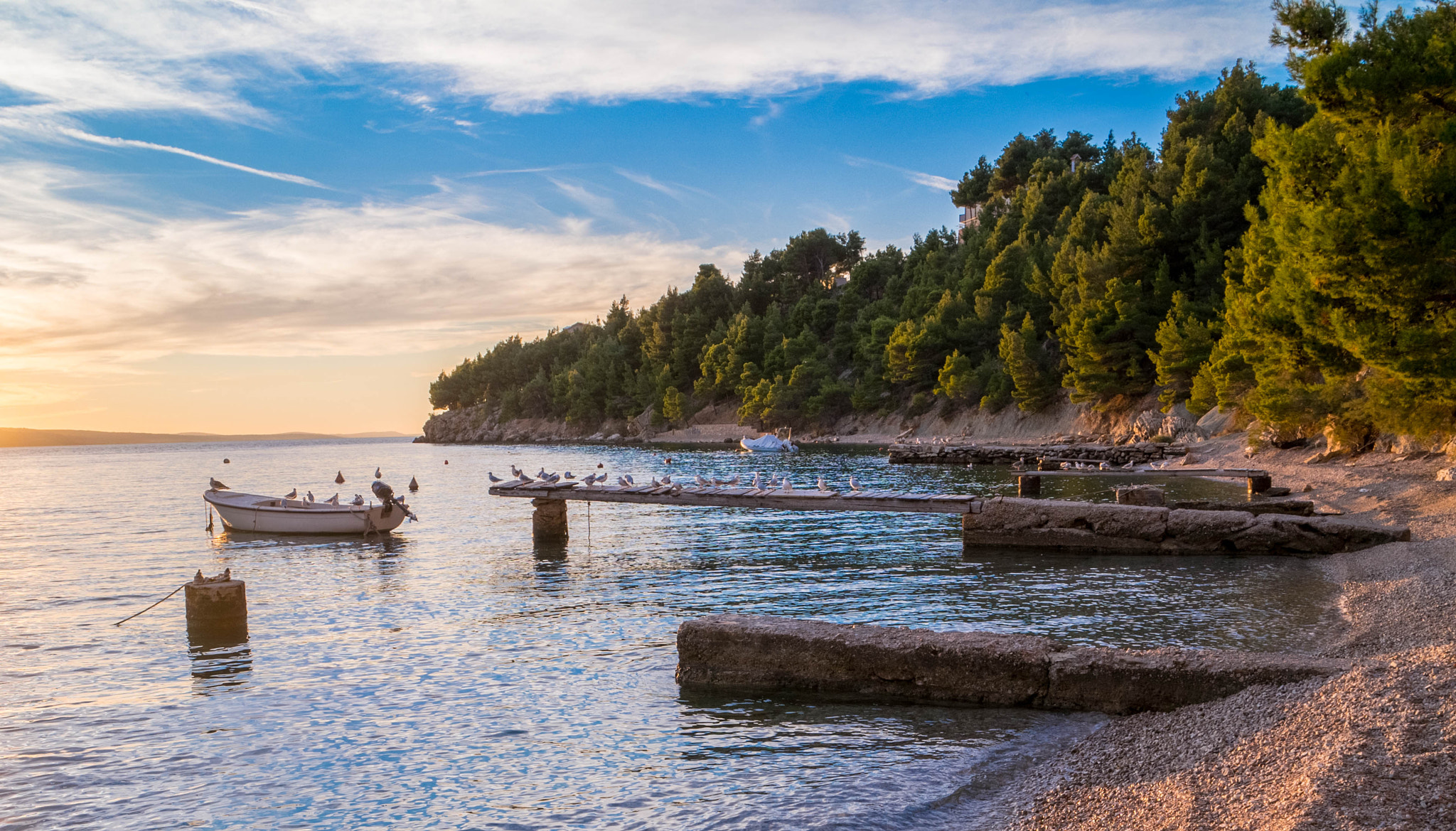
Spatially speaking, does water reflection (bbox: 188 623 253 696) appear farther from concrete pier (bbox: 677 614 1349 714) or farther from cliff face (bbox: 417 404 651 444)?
cliff face (bbox: 417 404 651 444)

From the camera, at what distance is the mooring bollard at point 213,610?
14.1m

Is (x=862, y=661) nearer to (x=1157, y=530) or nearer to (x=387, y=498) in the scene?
(x=1157, y=530)

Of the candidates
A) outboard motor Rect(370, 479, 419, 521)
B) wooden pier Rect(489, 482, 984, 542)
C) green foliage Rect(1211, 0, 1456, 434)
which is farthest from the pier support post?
green foliage Rect(1211, 0, 1456, 434)

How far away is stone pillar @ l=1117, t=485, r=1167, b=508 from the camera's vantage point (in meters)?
24.3

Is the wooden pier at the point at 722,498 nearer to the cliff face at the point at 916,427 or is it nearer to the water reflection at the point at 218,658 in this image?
the water reflection at the point at 218,658

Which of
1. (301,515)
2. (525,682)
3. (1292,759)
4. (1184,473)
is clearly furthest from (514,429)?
(1292,759)

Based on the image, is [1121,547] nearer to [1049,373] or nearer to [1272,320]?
[1272,320]

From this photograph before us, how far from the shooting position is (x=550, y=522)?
25219 millimetres

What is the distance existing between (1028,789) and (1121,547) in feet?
46.6

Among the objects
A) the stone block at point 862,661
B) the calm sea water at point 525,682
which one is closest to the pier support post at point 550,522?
the calm sea water at point 525,682

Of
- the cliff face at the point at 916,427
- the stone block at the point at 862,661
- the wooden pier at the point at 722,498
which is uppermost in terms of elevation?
the cliff face at the point at 916,427

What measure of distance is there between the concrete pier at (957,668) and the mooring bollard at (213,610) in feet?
25.2

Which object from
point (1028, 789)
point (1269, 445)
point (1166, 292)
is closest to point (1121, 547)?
point (1028, 789)

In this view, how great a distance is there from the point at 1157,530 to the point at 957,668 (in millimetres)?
12279
